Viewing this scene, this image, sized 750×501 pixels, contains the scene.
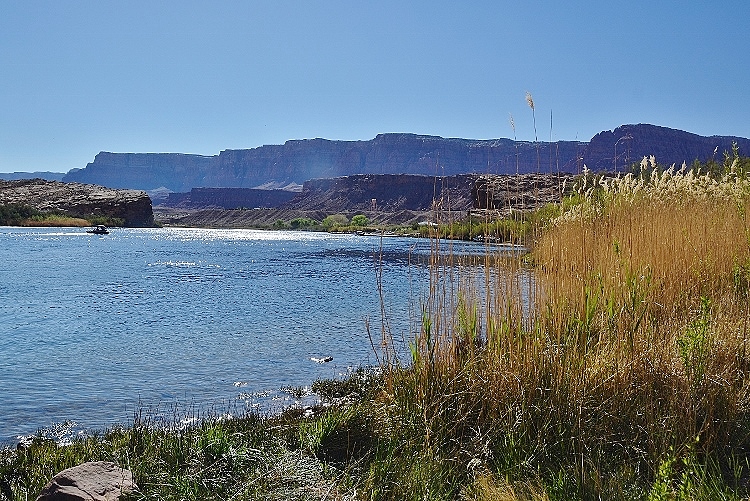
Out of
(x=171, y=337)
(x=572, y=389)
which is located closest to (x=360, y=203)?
(x=171, y=337)

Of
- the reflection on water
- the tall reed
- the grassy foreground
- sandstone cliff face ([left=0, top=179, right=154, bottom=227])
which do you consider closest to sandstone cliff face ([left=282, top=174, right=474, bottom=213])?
sandstone cliff face ([left=0, top=179, right=154, bottom=227])

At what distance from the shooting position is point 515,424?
4.56 m

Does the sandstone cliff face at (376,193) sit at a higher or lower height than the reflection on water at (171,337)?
higher

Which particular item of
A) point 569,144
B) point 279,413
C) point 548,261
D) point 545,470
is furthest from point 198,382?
point 569,144

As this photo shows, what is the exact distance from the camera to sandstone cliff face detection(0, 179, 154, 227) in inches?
3615

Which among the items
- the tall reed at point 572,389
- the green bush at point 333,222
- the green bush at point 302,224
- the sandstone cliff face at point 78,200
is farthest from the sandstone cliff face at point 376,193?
the tall reed at point 572,389

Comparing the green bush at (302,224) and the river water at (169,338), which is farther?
the green bush at (302,224)

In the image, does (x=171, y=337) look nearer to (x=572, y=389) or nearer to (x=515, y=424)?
(x=515, y=424)

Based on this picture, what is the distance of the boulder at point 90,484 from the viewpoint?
379 cm

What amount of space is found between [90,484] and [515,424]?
286 centimetres

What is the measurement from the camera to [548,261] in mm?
6469

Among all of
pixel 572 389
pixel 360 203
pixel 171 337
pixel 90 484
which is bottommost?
pixel 171 337

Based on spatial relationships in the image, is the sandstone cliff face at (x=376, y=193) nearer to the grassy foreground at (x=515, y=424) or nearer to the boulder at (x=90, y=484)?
the grassy foreground at (x=515, y=424)

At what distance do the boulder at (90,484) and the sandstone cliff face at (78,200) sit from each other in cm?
9503
